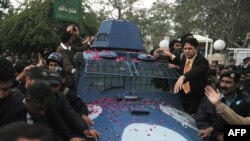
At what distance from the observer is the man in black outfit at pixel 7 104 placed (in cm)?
339

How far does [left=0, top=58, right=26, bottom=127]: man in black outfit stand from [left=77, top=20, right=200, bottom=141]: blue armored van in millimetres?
1393

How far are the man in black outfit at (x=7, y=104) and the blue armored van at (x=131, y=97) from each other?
1393 millimetres

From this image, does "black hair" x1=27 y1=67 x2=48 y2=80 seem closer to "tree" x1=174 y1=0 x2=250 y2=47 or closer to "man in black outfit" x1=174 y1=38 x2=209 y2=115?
"man in black outfit" x1=174 y1=38 x2=209 y2=115

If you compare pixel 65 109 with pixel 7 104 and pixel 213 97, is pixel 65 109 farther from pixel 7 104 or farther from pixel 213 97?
pixel 213 97

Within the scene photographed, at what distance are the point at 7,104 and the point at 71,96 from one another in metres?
1.59

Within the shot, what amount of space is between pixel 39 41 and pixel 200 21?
12968 mm

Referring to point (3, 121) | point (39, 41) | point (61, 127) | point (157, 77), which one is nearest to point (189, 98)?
point (157, 77)

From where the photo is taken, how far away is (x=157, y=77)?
19.7 feet

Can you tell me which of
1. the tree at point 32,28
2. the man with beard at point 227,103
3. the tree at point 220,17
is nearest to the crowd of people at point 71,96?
the man with beard at point 227,103

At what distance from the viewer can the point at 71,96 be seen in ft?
16.4

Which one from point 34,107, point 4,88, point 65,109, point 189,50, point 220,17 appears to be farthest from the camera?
point 220,17

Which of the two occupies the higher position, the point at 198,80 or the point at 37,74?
the point at 37,74

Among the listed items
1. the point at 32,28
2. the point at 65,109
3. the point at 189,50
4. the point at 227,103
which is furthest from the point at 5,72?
the point at 32,28

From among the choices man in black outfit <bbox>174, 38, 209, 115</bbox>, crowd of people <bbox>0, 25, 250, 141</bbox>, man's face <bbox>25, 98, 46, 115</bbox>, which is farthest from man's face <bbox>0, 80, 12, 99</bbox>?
man in black outfit <bbox>174, 38, 209, 115</bbox>
